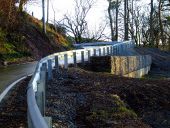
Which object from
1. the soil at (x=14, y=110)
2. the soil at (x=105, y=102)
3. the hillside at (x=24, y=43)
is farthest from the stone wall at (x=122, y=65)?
the soil at (x=14, y=110)

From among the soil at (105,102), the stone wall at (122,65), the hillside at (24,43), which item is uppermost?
the hillside at (24,43)

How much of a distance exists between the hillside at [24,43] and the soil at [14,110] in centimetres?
1520

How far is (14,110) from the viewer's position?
10875 mm

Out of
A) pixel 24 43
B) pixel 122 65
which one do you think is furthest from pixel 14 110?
pixel 24 43

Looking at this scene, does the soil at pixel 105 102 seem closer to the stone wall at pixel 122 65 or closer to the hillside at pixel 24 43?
the stone wall at pixel 122 65

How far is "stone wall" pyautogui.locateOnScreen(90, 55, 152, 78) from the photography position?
24688 mm

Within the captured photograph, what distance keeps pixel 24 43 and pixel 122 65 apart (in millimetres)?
12354

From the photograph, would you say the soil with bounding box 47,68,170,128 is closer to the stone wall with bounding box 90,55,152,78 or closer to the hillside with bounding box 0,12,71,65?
the stone wall with bounding box 90,55,152,78

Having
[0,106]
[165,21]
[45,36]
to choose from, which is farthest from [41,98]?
[165,21]

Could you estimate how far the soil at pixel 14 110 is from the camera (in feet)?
30.6

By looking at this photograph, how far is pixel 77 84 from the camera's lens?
16422 millimetres

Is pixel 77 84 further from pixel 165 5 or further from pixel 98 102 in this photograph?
pixel 165 5

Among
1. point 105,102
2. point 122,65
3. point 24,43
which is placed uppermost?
Result: point 24,43

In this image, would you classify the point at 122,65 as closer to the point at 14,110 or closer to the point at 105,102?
the point at 105,102
